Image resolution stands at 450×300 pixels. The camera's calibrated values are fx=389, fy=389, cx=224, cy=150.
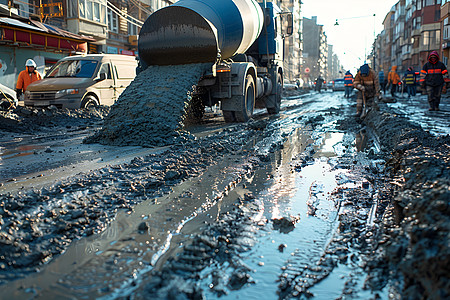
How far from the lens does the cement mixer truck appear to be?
894 centimetres

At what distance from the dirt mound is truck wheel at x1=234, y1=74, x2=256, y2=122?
4.00 meters

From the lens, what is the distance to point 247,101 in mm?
10961

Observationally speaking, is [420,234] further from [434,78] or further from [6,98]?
[434,78]

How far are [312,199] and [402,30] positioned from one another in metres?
72.4

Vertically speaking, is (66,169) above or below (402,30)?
below

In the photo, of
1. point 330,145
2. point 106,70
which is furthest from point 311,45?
point 330,145

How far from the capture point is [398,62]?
72.1 meters

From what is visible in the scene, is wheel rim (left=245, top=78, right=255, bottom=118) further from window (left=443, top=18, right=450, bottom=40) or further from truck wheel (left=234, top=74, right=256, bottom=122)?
window (left=443, top=18, right=450, bottom=40)

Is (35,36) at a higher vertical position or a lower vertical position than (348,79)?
higher

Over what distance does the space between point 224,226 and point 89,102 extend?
954cm

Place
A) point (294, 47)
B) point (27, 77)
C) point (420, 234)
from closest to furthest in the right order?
1. point (420, 234)
2. point (27, 77)
3. point (294, 47)

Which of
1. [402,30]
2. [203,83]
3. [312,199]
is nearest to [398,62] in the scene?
[402,30]

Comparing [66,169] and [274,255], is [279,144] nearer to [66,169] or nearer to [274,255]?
[66,169]

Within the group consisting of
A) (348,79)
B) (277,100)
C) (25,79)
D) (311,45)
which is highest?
(311,45)
